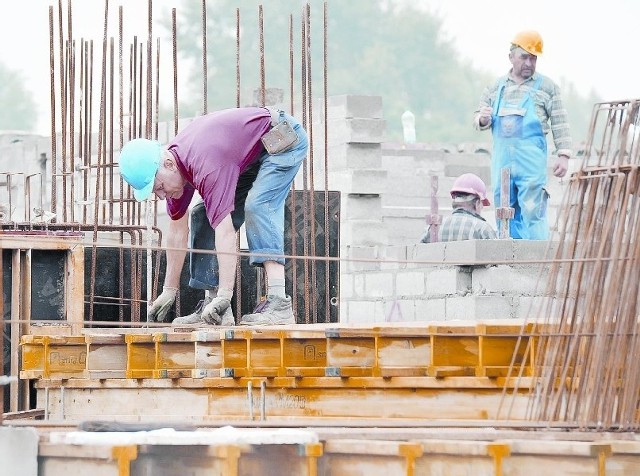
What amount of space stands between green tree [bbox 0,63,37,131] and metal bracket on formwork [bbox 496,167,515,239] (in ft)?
→ 235

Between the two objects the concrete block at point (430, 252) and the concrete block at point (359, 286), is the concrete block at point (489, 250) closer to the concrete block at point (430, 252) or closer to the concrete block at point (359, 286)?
the concrete block at point (430, 252)

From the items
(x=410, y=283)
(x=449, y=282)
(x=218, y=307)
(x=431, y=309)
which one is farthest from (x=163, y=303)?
(x=410, y=283)

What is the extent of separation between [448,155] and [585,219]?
15.8m

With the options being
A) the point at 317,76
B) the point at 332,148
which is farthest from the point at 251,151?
the point at 317,76

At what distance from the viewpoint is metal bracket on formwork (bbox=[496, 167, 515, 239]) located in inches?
482

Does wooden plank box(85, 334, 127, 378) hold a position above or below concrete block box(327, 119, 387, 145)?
below

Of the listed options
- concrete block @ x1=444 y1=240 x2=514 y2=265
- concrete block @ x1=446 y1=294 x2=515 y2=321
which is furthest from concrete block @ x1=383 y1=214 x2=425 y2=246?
concrete block @ x1=444 y1=240 x2=514 y2=265

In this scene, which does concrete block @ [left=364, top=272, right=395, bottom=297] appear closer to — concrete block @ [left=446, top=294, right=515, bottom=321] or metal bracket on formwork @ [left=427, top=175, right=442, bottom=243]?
metal bracket on formwork @ [left=427, top=175, right=442, bottom=243]

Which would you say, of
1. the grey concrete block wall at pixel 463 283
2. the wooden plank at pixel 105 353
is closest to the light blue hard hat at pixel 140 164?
the wooden plank at pixel 105 353

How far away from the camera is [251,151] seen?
30.7 feet

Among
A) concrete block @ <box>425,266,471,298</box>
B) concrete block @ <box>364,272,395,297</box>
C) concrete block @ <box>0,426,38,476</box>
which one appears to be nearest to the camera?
concrete block @ <box>0,426,38,476</box>

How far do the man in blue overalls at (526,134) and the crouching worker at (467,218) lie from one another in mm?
282

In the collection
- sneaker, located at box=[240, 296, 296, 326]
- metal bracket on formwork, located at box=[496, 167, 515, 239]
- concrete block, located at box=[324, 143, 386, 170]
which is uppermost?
concrete block, located at box=[324, 143, 386, 170]

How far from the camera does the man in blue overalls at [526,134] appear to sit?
1266 centimetres
